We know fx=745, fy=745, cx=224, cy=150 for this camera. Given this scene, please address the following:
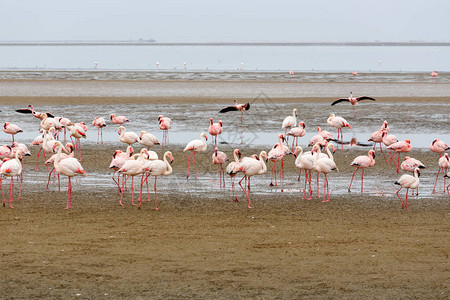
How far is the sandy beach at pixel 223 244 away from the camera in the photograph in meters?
8.88

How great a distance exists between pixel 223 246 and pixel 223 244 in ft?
0.36

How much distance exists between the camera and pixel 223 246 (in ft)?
34.8

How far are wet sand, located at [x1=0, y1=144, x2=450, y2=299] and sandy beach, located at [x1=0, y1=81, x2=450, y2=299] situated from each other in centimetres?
2

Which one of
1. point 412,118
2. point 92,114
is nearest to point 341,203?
point 412,118

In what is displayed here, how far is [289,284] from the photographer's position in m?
8.97

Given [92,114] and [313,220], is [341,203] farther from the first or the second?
[92,114]

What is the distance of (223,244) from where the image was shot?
35.2 ft

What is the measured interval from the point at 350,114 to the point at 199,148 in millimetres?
14726

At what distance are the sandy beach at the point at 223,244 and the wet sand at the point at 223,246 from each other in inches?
0.6

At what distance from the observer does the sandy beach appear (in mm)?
8875

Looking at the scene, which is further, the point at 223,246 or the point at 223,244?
Result: the point at 223,244

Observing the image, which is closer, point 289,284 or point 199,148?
point 289,284

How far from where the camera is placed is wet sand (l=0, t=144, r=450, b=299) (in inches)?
349

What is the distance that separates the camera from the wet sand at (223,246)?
8875mm
